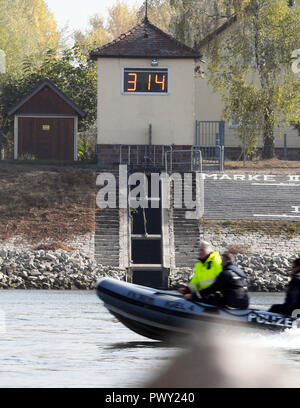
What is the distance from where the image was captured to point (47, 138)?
45188 millimetres

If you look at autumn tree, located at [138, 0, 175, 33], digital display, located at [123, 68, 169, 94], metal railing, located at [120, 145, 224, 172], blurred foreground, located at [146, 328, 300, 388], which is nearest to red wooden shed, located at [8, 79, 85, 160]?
digital display, located at [123, 68, 169, 94]

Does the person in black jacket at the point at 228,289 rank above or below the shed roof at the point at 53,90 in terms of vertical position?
below

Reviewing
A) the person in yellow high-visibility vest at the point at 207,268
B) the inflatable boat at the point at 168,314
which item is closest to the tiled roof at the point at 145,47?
the inflatable boat at the point at 168,314

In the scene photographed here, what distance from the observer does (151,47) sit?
4028cm

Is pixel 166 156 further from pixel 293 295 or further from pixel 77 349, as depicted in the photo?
pixel 293 295

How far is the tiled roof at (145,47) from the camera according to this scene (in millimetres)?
39938

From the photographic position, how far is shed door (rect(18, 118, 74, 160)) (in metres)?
45.1

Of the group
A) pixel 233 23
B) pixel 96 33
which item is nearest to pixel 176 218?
pixel 233 23

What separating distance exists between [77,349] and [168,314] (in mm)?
1620

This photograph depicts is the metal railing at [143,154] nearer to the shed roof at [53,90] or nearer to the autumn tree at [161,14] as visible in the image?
the shed roof at [53,90]

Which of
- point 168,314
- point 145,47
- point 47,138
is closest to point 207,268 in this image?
point 168,314

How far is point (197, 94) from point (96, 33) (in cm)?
3552

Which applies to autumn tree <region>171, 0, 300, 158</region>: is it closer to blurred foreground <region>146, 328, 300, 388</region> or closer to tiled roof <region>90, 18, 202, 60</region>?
tiled roof <region>90, 18, 202, 60</region>
